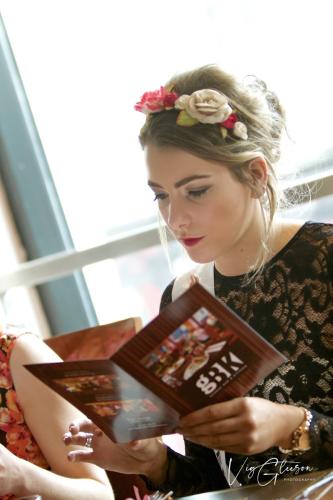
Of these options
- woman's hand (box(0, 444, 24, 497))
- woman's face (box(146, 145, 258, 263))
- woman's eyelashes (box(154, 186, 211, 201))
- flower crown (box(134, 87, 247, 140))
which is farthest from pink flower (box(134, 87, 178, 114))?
woman's hand (box(0, 444, 24, 497))

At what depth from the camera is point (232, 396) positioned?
1.31 metres

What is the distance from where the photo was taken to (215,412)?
4.25 feet

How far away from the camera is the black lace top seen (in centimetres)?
165

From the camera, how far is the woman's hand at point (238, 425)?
130cm

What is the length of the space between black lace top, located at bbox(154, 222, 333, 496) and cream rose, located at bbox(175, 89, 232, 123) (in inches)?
12.6

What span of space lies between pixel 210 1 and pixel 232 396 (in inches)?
69.3

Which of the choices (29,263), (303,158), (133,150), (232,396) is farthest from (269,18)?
(232,396)

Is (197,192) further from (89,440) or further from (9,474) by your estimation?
(9,474)

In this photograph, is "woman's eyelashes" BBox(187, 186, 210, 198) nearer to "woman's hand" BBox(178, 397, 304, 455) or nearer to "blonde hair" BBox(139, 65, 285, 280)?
"blonde hair" BBox(139, 65, 285, 280)

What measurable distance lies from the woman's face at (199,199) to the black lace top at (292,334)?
5.5 inches

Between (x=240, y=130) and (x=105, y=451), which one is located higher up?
(x=240, y=130)

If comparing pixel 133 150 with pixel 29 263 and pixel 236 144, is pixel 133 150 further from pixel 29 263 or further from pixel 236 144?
pixel 236 144
